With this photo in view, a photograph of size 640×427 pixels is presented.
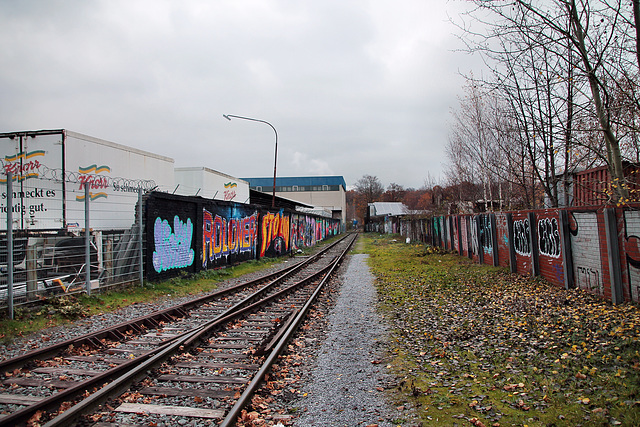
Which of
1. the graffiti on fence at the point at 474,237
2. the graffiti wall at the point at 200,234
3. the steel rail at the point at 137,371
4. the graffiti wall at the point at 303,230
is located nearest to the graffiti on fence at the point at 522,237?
the graffiti on fence at the point at 474,237

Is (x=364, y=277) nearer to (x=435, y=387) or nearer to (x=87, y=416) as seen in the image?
(x=435, y=387)

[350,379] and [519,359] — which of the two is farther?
[519,359]

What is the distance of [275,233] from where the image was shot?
23047 millimetres

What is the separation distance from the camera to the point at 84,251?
9.31 meters

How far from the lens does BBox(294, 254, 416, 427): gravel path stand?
12.9ft

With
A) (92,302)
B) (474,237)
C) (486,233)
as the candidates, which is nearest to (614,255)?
(486,233)

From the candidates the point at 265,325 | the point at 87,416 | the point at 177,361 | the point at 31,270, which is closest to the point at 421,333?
the point at 265,325

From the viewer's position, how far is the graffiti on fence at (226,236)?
1439 centimetres

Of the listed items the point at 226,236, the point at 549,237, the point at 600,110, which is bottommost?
the point at 549,237

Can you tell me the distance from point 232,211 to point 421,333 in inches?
454

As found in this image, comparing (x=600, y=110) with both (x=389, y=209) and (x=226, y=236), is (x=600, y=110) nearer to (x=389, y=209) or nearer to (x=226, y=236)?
(x=226, y=236)

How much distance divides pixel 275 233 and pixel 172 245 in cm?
1108

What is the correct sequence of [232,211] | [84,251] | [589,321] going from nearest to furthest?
[589,321] < [84,251] < [232,211]

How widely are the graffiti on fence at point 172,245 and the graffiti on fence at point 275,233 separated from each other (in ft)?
24.3
